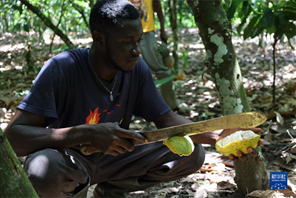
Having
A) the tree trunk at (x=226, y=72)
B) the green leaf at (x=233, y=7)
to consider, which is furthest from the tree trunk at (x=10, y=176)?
the green leaf at (x=233, y=7)

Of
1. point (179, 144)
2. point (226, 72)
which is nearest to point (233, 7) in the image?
point (226, 72)

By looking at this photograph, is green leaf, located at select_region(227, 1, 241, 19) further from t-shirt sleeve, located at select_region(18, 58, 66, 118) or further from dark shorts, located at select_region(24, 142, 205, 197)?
t-shirt sleeve, located at select_region(18, 58, 66, 118)

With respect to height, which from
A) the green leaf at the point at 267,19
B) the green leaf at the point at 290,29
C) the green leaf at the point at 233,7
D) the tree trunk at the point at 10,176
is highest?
the green leaf at the point at 233,7

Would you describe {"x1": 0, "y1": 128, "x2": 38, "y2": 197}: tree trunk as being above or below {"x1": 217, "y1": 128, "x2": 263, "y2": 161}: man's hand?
above

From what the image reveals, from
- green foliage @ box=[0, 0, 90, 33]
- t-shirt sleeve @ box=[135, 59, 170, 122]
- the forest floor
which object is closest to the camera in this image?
t-shirt sleeve @ box=[135, 59, 170, 122]

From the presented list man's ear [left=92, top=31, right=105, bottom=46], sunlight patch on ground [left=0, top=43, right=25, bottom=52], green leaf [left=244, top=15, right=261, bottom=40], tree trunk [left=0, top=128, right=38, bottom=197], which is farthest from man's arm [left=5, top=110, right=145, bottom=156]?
sunlight patch on ground [left=0, top=43, right=25, bottom=52]

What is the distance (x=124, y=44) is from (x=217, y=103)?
2.53 metres

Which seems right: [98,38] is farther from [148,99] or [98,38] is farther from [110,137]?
[110,137]

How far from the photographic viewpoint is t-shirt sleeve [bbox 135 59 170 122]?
2.41 metres

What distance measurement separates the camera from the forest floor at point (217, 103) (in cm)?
265

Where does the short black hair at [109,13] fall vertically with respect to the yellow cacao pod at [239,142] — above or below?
above

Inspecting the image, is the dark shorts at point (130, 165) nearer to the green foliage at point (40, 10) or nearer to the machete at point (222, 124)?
the machete at point (222, 124)

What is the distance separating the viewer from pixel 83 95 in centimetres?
223

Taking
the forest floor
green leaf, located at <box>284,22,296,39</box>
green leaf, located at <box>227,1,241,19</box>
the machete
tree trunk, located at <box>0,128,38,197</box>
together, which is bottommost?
the forest floor
